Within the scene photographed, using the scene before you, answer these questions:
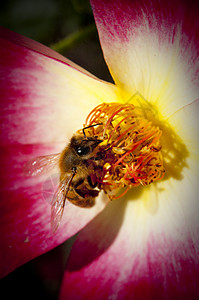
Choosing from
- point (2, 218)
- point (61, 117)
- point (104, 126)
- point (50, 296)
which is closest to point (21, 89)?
point (61, 117)

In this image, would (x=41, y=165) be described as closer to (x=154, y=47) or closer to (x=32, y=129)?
(x=32, y=129)

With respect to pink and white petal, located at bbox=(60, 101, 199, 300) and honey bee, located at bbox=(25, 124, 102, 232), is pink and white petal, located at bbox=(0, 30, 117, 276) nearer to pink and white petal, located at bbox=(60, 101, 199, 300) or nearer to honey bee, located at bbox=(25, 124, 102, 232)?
pink and white petal, located at bbox=(60, 101, 199, 300)

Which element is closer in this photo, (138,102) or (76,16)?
(138,102)

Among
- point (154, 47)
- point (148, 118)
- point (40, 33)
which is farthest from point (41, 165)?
→ point (40, 33)

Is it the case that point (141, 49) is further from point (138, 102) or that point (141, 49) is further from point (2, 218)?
point (2, 218)

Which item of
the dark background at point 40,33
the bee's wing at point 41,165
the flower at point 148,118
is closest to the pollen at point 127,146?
the flower at point 148,118

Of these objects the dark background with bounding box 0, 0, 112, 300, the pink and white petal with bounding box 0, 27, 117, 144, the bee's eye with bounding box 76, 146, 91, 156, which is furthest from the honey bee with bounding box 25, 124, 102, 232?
the dark background with bounding box 0, 0, 112, 300

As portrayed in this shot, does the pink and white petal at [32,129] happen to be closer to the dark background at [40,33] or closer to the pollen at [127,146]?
the pollen at [127,146]
